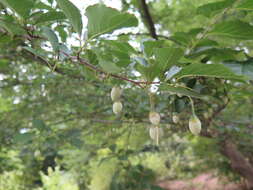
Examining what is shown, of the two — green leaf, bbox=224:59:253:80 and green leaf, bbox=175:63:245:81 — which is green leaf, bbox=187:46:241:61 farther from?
green leaf, bbox=175:63:245:81

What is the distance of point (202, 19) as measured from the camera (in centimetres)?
254

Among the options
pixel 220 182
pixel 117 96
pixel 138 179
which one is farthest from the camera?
pixel 220 182

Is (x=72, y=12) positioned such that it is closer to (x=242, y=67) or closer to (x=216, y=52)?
(x=242, y=67)

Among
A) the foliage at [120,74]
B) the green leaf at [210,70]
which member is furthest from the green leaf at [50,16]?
the green leaf at [210,70]

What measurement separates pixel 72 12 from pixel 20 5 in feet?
0.55

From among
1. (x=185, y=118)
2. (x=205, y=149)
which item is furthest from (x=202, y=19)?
(x=205, y=149)

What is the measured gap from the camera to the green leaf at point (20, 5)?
651 millimetres

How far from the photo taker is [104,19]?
2.10 feet

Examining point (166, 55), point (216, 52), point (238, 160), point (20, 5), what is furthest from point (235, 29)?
point (238, 160)

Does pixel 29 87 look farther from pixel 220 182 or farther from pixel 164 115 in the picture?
pixel 220 182

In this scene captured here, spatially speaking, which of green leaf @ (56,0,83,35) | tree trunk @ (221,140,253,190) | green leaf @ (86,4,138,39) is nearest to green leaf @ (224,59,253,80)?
green leaf @ (86,4,138,39)

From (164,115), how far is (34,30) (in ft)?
4.14

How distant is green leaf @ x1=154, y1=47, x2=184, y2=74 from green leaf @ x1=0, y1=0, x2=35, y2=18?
392 millimetres

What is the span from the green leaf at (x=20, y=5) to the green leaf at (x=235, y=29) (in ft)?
2.09
